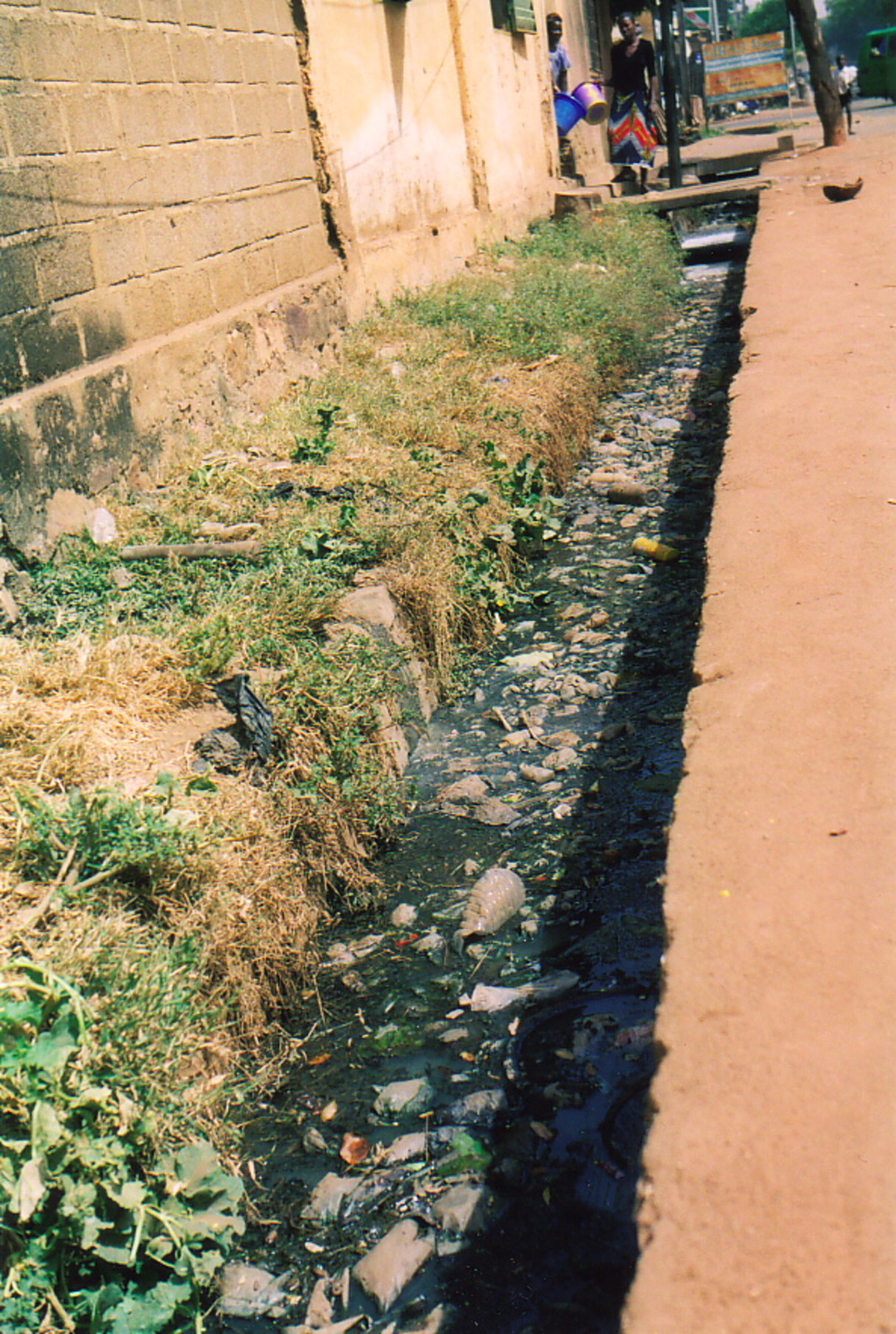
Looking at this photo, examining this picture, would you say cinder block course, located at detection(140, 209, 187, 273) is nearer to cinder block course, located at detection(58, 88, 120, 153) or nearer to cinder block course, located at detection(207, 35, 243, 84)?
cinder block course, located at detection(58, 88, 120, 153)

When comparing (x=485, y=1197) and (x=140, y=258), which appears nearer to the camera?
(x=485, y=1197)

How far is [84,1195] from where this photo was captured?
5.38ft

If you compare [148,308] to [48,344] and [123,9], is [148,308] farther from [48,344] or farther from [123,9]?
[123,9]

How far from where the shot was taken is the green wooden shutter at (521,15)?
32.1 feet

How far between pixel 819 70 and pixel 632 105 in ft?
6.80

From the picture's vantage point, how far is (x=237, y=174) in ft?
16.5

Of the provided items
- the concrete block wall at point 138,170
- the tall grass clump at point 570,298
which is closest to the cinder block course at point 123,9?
the concrete block wall at point 138,170

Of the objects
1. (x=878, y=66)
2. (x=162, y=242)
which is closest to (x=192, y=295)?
(x=162, y=242)

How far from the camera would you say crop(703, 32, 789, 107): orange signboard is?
35469 mm

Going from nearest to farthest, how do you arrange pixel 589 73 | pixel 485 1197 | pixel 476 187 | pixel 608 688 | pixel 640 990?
pixel 485 1197, pixel 640 990, pixel 608 688, pixel 476 187, pixel 589 73

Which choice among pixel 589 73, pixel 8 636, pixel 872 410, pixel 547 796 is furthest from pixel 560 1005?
pixel 589 73

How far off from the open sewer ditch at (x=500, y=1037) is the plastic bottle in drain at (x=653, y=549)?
0.44 metres

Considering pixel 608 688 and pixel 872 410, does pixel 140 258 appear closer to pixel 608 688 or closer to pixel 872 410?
pixel 608 688

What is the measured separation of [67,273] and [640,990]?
2.91 m
